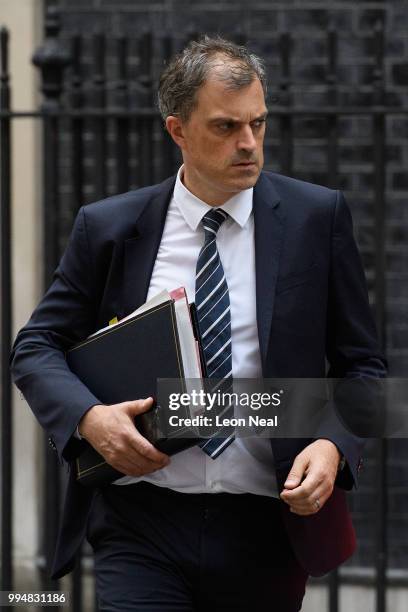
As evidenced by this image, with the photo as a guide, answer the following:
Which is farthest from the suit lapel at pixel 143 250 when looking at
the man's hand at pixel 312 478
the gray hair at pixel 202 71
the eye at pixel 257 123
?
the man's hand at pixel 312 478

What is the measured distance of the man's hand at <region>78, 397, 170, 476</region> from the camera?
2975 mm

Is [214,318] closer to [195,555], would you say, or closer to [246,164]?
[246,164]

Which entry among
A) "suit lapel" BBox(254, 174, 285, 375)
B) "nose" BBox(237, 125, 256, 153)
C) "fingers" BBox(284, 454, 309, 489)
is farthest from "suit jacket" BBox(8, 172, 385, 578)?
"nose" BBox(237, 125, 256, 153)

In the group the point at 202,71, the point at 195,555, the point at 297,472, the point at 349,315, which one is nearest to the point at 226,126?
the point at 202,71

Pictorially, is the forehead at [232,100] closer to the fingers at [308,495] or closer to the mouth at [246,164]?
the mouth at [246,164]

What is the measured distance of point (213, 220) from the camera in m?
3.25

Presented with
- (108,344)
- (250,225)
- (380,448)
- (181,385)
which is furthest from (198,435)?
(380,448)

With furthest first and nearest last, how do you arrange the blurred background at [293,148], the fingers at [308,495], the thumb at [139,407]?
the blurred background at [293,148]
the thumb at [139,407]
the fingers at [308,495]

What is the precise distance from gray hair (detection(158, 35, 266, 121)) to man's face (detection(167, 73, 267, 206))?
18 millimetres

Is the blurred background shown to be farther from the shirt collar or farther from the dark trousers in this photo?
the dark trousers

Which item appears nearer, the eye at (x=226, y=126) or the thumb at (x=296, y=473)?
the thumb at (x=296, y=473)

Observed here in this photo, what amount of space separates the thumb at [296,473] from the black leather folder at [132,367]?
218 millimetres

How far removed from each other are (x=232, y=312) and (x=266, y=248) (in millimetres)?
168

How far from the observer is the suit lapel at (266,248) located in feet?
10.3
